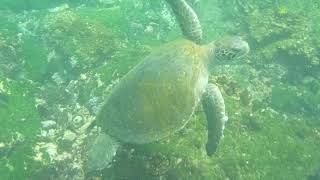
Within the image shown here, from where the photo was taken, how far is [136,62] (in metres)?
6.55

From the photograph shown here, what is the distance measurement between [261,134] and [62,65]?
420cm

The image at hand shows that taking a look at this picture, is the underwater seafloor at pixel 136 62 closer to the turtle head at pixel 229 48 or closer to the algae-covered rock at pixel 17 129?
the algae-covered rock at pixel 17 129

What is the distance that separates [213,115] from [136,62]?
2.24 metres

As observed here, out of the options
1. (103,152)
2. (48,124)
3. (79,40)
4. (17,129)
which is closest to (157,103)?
(103,152)

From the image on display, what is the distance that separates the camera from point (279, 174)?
5.04 meters

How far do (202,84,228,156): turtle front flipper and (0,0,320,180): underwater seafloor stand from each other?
0.51 ft

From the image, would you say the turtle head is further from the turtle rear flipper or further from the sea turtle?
the turtle rear flipper

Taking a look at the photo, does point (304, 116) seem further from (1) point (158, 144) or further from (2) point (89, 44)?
(2) point (89, 44)

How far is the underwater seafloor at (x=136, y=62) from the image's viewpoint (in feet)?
15.6

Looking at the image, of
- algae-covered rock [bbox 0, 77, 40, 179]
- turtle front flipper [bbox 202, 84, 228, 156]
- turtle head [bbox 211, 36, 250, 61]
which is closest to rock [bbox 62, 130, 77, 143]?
algae-covered rock [bbox 0, 77, 40, 179]

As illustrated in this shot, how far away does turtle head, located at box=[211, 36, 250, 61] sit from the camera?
5215 mm

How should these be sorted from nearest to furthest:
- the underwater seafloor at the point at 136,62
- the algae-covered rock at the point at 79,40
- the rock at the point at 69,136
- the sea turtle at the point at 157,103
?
1. the sea turtle at the point at 157,103
2. the underwater seafloor at the point at 136,62
3. the rock at the point at 69,136
4. the algae-covered rock at the point at 79,40

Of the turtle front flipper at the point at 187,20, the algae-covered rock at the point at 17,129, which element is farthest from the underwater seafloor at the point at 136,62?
the turtle front flipper at the point at 187,20

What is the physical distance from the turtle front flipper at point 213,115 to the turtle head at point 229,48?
55 centimetres
